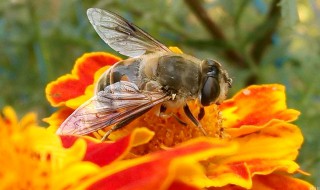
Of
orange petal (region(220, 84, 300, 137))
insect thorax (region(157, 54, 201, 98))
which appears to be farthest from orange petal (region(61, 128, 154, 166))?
orange petal (region(220, 84, 300, 137))

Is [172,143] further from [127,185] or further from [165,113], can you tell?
[127,185]

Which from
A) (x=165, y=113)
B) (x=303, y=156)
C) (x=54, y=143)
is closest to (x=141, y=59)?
(x=165, y=113)

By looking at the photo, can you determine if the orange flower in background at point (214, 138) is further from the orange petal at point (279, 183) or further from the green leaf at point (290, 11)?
the green leaf at point (290, 11)

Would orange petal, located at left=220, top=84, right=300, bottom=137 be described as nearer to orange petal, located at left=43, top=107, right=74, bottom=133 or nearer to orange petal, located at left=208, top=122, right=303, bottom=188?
orange petal, located at left=208, top=122, right=303, bottom=188

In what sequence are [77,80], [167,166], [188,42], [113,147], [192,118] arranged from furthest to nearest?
[188,42] → [77,80] → [192,118] → [113,147] → [167,166]

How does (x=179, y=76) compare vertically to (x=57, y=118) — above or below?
above

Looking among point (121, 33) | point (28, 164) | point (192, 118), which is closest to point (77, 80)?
point (121, 33)

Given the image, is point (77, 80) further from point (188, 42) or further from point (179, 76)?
point (188, 42)
